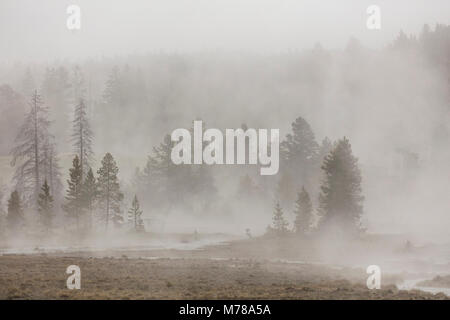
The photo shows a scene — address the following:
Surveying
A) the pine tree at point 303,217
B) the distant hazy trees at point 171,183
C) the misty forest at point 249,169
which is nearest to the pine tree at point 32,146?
the misty forest at point 249,169

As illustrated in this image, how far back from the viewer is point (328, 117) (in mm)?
123438

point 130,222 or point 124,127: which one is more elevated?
point 124,127

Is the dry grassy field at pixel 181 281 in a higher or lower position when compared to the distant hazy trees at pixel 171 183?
lower

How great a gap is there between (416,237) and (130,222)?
3672cm

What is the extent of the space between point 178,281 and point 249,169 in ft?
183

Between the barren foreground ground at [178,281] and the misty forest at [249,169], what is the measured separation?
0.35 meters

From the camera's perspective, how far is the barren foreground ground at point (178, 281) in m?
24.0

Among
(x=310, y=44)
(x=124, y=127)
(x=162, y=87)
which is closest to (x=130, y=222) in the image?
(x=124, y=127)

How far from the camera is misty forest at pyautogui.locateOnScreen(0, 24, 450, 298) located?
163 ft

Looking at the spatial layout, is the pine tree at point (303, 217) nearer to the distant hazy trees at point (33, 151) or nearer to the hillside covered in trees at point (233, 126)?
the hillside covered in trees at point (233, 126)

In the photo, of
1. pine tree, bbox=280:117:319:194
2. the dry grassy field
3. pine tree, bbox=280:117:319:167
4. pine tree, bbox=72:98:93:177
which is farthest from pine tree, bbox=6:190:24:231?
pine tree, bbox=280:117:319:167

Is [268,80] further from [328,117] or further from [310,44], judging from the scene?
[310,44]

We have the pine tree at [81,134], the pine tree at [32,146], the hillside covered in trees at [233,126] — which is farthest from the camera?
the pine tree at [81,134]

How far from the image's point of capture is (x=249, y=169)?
3268 inches
